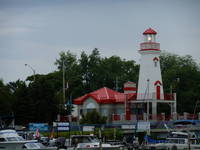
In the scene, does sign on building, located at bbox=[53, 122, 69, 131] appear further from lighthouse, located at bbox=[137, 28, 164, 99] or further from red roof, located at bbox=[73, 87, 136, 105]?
red roof, located at bbox=[73, 87, 136, 105]

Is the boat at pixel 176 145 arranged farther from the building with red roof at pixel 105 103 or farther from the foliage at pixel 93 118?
the building with red roof at pixel 105 103

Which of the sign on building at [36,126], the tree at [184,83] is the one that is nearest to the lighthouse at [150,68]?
the tree at [184,83]

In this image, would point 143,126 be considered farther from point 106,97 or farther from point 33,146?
point 33,146

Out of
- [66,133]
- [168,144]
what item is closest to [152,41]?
[66,133]

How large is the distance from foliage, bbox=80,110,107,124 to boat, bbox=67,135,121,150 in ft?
80.2

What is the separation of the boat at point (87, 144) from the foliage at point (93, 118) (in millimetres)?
24453

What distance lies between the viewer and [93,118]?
81.2 meters

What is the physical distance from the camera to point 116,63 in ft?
375

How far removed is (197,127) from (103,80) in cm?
4162

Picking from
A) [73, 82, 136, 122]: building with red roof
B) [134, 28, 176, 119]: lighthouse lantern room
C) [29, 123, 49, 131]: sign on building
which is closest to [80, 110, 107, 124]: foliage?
[73, 82, 136, 122]: building with red roof

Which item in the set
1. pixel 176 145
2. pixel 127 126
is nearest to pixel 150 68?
pixel 127 126

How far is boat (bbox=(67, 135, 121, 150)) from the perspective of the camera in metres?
54.2

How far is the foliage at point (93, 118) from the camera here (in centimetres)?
8103

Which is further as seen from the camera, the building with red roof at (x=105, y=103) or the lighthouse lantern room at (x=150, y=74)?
the building with red roof at (x=105, y=103)
